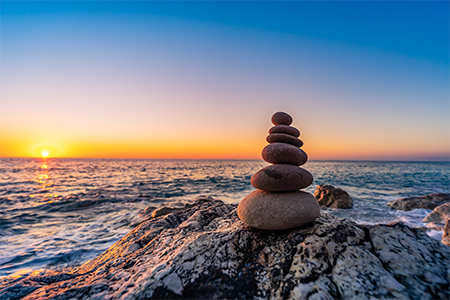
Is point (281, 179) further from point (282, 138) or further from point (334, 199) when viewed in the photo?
point (334, 199)

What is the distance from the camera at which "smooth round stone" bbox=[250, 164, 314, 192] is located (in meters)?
4.54

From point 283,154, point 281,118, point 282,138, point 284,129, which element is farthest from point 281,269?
point 281,118

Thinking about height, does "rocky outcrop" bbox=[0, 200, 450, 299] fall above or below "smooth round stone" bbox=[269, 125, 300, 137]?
below

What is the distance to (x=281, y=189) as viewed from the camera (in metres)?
4.59

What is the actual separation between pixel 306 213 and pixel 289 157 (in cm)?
139

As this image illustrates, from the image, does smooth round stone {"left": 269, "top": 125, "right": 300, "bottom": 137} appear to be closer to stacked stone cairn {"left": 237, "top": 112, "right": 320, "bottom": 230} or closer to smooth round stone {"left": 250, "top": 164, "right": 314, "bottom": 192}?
stacked stone cairn {"left": 237, "top": 112, "right": 320, "bottom": 230}

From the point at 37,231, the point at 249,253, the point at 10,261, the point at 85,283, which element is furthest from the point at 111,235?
the point at 249,253

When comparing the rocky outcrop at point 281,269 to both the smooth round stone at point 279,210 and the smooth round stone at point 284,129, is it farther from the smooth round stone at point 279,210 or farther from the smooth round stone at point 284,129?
the smooth round stone at point 284,129

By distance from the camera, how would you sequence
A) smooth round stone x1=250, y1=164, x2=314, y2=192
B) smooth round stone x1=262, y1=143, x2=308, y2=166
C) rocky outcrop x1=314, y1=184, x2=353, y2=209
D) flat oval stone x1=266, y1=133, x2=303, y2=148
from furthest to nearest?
rocky outcrop x1=314, y1=184, x2=353, y2=209 < flat oval stone x1=266, y1=133, x2=303, y2=148 < smooth round stone x1=262, y1=143, x2=308, y2=166 < smooth round stone x1=250, y1=164, x2=314, y2=192

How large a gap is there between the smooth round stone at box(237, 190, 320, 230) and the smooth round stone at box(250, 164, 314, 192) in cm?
17

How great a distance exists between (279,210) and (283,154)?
1412 mm

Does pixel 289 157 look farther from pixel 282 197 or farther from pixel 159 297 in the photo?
pixel 159 297

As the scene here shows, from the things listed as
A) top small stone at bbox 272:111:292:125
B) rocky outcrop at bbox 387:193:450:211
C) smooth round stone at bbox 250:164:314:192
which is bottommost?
rocky outcrop at bbox 387:193:450:211

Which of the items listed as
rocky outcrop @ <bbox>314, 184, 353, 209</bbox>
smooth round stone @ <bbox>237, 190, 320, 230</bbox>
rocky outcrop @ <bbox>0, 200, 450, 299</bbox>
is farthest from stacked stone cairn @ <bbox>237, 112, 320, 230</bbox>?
rocky outcrop @ <bbox>314, 184, 353, 209</bbox>
